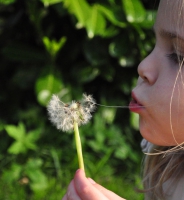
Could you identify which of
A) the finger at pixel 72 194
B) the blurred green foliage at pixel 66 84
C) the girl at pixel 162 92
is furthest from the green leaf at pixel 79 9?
the finger at pixel 72 194

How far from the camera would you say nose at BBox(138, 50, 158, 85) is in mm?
1264

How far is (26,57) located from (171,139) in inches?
60.3

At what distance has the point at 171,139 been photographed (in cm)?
131

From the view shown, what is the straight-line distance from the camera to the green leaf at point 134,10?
241 centimetres

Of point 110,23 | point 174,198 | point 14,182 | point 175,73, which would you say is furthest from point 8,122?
point 175,73

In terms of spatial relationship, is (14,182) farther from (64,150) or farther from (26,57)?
(26,57)

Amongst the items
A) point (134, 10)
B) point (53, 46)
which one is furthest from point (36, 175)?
point (134, 10)

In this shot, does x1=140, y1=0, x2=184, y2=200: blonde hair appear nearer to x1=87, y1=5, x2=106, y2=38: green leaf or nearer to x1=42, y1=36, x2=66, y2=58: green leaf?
x1=87, y1=5, x2=106, y2=38: green leaf

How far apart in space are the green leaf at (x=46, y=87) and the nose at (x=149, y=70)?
1.25 metres

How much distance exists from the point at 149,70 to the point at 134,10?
122cm

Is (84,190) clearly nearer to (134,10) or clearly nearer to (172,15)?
(172,15)

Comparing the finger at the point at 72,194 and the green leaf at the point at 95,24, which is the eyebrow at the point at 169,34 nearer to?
the finger at the point at 72,194

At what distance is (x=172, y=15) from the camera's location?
4.04ft

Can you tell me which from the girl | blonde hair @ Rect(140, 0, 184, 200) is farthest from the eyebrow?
blonde hair @ Rect(140, 0, 184, 200)
